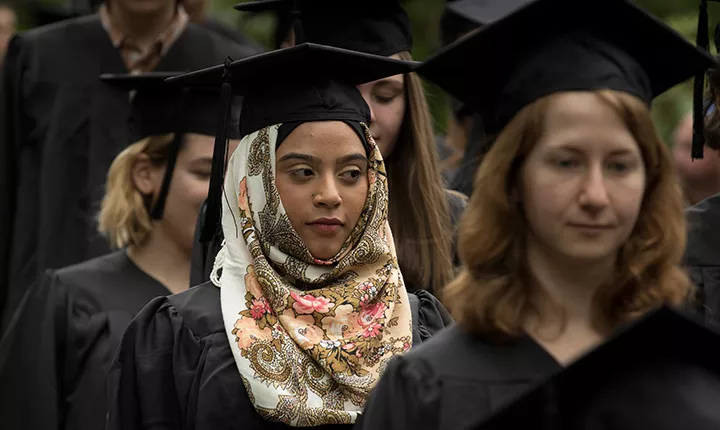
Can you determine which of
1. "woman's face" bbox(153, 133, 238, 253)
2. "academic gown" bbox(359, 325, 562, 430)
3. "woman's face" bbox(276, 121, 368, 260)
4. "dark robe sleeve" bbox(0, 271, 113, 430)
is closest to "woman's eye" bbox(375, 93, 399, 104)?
"woman's face" bbox(153, 133, 238, 253)

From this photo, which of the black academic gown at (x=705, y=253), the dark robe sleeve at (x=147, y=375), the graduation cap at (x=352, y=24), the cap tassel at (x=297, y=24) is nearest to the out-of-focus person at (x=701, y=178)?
the black academic gown at (x=705, y=253)

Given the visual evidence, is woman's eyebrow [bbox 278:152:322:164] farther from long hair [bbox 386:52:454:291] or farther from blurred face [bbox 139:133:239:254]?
blurred face [bbox 139:133:239:254]

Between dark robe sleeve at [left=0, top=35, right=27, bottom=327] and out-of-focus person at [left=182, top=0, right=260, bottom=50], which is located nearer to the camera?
dark robe sleeve at [left=0, top=35, right=27, bottom=327]

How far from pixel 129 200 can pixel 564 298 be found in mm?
3012

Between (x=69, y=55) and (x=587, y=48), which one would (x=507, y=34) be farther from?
(x=69, y=55)

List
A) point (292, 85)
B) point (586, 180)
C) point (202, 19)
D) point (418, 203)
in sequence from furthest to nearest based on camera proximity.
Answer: point (202, 19) < point (418, 203) < point (292, 85) < point (586, 180)

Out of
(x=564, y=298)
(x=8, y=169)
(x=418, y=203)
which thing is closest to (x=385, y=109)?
(x=418, y=203)

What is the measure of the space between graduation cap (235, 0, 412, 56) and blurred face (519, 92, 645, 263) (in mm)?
2359

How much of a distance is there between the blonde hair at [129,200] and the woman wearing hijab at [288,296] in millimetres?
1547

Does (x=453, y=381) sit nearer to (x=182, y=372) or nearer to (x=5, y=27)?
(x=182, y=372)

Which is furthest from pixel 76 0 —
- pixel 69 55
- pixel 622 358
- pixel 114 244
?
pixel 622 358

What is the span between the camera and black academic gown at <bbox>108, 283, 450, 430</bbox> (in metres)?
4.34

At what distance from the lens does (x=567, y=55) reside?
11.5 ft

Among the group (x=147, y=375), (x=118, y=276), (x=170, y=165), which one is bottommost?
(x=118, y=276)
